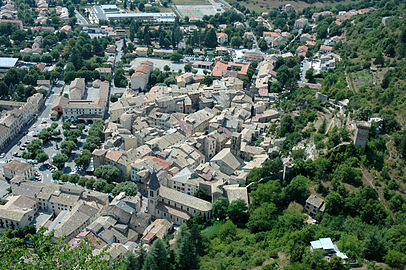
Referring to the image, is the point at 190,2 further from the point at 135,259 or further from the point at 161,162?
the point at 135,259

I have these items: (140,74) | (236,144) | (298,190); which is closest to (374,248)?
(298,190)

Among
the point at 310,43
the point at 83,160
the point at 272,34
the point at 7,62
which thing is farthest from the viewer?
the point at 272,34

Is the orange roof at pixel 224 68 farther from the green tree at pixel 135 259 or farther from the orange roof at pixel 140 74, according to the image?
the green tree at pixel 135 259

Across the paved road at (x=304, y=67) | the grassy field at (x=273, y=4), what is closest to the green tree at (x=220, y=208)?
the paved road at (x=304, y=67)

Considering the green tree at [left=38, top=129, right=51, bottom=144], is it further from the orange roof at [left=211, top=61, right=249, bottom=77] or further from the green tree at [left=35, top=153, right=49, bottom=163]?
the orange roof at [left=211, top=61, right=249, bottom=77]

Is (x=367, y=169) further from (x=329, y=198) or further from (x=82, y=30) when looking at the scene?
(x=82, y=30)
